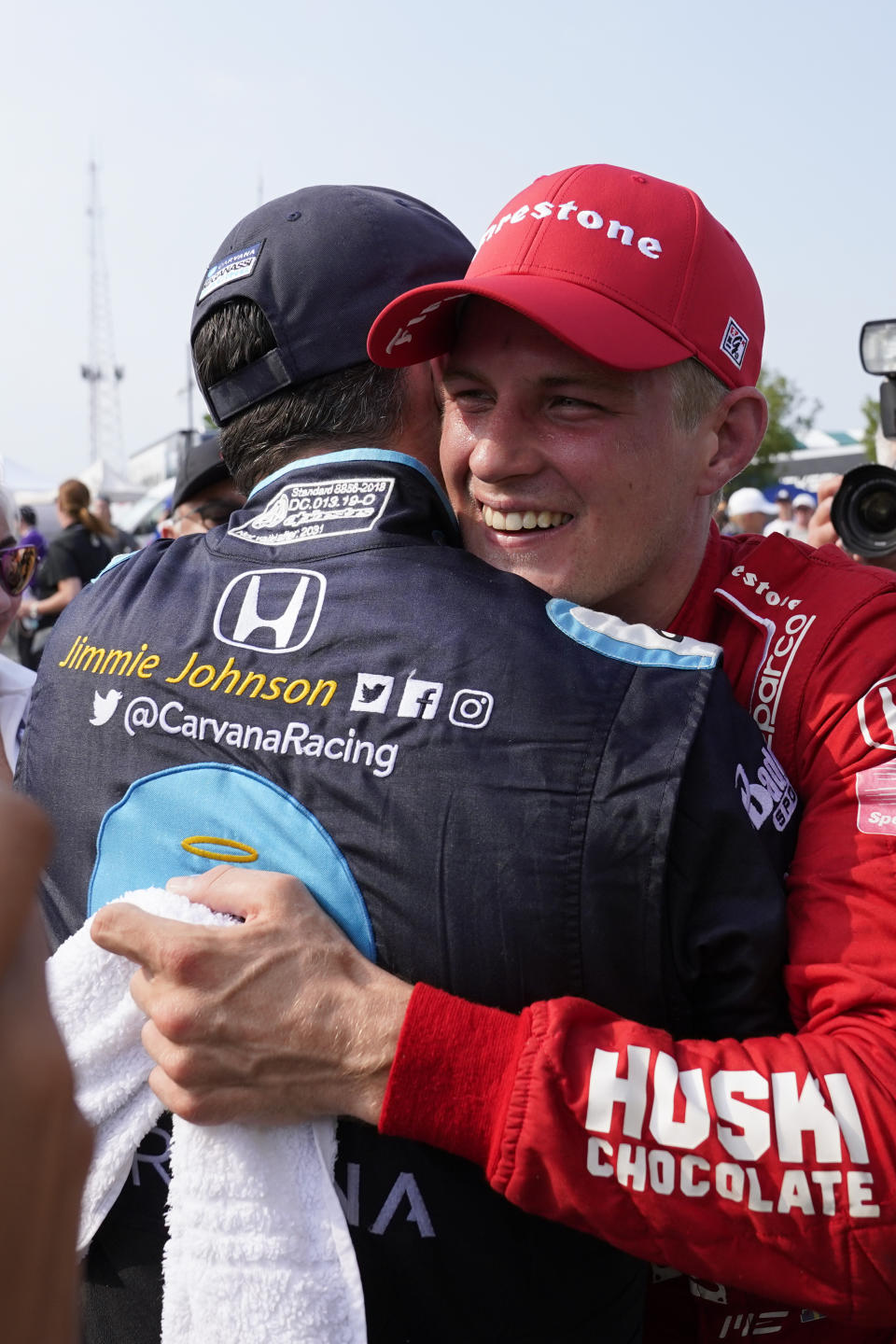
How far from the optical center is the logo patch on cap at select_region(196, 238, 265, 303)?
1.74 metres

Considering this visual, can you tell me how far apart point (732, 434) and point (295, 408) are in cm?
71

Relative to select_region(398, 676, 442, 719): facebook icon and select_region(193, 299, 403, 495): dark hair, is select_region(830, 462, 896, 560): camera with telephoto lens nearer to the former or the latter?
select_region(193, 299, 403, 495): dark hair

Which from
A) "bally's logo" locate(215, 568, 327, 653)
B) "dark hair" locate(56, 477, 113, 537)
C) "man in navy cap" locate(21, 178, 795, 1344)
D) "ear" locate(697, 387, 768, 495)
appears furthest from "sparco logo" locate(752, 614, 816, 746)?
"dark hair" locate(56, 477, 113, 537)

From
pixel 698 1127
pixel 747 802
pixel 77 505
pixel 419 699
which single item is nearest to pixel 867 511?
pixel 747 802

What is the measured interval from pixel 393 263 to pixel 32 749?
2.81 ft

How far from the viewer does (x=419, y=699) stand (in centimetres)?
132

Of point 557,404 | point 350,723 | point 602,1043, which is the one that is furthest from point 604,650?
point 557,404

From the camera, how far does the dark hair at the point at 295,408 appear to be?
170 centimetres

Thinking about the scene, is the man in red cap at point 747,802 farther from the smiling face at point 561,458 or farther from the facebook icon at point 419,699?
the facebook icon at point 419,699

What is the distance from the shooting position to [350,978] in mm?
1298

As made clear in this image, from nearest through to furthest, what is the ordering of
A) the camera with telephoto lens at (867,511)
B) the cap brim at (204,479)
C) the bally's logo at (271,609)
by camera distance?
the bally's logo at (271,609), the camera with telephoto lens at (867,511), the cap brim at (204,479)

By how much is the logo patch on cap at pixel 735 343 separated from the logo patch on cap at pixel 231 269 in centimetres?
70

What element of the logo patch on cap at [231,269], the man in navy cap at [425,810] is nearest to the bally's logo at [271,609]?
the man in navy cap at [425,810]

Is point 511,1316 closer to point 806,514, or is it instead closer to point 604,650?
point 604,650
